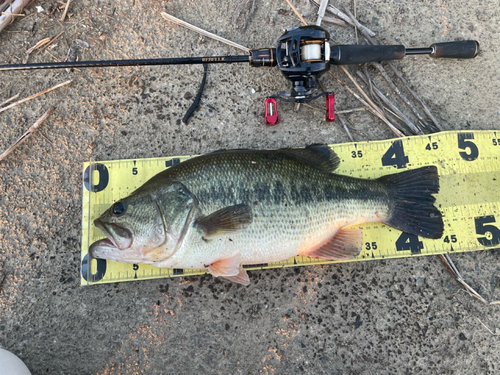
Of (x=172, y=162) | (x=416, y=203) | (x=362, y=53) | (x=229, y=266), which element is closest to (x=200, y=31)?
(x=172, y=162)

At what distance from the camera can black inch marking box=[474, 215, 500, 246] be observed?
2.43 m

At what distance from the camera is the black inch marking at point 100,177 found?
97.6 inches

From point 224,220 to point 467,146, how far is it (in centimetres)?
202

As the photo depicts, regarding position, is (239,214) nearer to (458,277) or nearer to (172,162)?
(172,162)

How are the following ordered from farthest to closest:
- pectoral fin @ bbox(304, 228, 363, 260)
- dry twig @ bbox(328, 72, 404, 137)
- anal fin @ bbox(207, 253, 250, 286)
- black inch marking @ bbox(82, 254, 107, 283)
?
1. dry twig @ bbox(328, 72, 404, 137)
2. black inch marking @ bbox(82, 254, 107, 283)
3. pectoral fin @ bbox(304, 228, 363, 260)
4. anal fin @ bbox(207, 253, 250, 286)

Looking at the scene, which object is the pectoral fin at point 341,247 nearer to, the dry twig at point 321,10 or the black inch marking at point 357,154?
the black inch marking at point 357,154

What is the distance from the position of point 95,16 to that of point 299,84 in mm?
1900

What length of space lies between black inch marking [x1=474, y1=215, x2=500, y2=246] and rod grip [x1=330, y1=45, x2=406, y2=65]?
Result: 1400 millimetres

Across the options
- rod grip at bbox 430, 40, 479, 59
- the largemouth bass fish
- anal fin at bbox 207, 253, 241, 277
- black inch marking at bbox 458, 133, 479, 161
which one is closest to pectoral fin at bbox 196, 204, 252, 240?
the largemouth bass fish

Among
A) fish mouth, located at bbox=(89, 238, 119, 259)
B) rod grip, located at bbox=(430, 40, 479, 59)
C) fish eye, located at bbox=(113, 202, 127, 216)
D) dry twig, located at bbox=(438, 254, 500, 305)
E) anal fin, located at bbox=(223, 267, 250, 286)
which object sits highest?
rod grip, located at bbox=(430, 40, 479, 59)

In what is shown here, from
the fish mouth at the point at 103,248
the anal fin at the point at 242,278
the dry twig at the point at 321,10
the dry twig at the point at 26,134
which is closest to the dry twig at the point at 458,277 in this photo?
the anal fin at the point at 242,278

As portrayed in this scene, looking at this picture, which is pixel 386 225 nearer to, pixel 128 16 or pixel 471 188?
pixel 471 188

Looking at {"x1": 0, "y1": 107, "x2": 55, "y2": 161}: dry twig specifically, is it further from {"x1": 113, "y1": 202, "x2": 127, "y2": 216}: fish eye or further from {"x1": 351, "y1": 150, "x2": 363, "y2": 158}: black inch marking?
{"x1": 351, "y1": 150, "x2": 363, "y2": 158}: black inch marking

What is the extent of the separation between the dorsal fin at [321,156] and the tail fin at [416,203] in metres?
0.39
